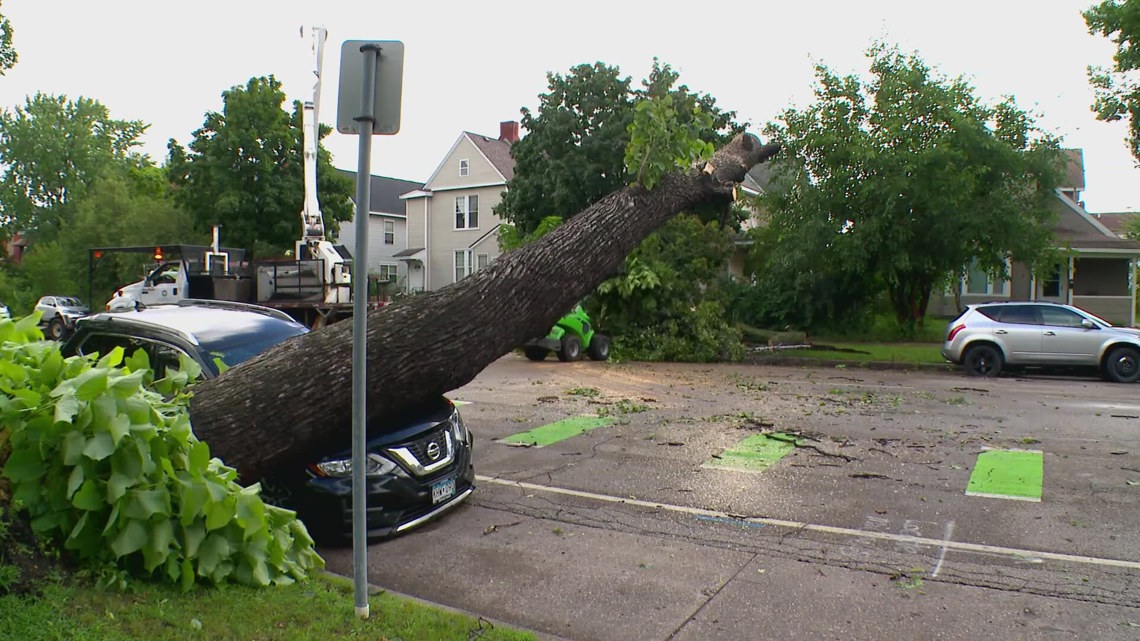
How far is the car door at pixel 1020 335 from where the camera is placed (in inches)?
682

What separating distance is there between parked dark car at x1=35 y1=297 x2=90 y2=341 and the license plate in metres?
25.5

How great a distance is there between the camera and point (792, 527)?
665 cm

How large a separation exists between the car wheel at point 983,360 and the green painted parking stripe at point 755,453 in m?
9.27

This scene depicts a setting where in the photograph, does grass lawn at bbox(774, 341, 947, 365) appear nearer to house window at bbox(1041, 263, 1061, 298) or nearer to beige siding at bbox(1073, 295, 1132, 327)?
beige siding at bbox(1073, 295, 1132, 327)

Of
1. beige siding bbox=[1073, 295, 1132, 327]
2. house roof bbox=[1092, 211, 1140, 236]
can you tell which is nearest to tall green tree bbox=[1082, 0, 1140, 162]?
beige siding bbox=[1073, 295, 1132, 327]

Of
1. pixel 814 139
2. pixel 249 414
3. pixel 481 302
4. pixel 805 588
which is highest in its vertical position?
pixel 814 139

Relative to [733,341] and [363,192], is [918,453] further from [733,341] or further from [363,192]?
[733,341]

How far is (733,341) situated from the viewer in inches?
808

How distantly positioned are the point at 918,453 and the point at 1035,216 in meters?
16.0

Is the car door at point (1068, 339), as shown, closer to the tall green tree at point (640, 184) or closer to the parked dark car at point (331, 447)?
the tall green tree at point (640, 184)

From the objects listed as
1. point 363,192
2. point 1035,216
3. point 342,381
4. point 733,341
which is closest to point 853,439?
point 342,381

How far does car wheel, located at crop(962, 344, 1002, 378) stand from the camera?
17562 mm

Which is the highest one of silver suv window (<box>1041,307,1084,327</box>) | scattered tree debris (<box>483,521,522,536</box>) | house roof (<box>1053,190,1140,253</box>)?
house roof (<box>1053,190,1140,253</box>)

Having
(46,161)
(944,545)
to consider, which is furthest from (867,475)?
(46,161)
